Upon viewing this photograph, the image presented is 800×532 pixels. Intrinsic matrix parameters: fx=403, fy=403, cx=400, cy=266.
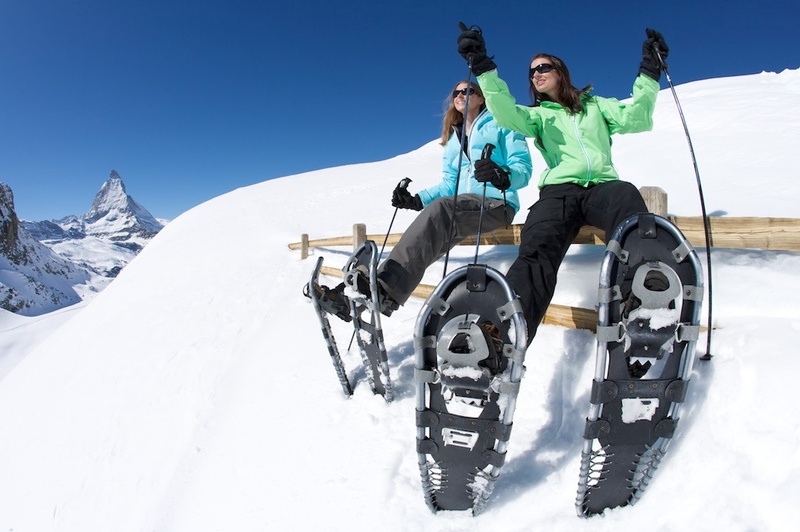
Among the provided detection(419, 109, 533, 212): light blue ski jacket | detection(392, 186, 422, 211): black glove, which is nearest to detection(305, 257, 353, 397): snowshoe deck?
detection(392, 186, 422, 211): black glove

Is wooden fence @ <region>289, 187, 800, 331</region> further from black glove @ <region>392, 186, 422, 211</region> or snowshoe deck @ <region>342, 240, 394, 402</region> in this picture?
black glove @ <region>392, 186, 422, 211</region>

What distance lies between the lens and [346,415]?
9.31 ft

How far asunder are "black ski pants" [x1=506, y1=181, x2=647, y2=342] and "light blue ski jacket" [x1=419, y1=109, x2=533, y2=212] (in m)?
0.47

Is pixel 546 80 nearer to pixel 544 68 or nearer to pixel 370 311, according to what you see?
pixel 544 68

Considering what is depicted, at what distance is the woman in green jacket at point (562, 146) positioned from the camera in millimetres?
2025

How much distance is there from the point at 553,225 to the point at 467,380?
3.42 feet

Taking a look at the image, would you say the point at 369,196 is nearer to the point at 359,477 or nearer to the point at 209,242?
the point at 209,242

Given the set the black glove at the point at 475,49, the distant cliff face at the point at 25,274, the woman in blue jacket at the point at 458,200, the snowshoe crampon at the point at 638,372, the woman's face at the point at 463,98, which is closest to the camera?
the snowshoe crampon at the point at 638,372

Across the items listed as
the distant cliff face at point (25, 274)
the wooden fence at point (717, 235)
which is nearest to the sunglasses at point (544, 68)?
the wooden fence at point (717, 235)

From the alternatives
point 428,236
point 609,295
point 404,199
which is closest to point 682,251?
point 609,295

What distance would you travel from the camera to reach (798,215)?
3326 millimetres

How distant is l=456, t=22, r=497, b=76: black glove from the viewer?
2.26 metres

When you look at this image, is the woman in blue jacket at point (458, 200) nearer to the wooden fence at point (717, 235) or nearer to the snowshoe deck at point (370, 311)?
the snowshoe deck at point (370, 311)

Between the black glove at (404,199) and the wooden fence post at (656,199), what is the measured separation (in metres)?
1.67
